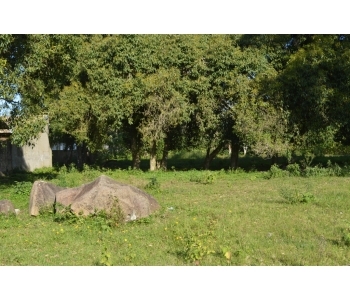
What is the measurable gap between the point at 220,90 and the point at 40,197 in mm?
14106

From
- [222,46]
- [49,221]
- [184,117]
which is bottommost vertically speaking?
[49,221]

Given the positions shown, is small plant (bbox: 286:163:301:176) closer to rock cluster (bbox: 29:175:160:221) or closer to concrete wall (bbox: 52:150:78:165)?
rock cluster (bbox: 29:175:160:221)

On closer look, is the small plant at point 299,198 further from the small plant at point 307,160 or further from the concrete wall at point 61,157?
the concrete wall at point 61,157

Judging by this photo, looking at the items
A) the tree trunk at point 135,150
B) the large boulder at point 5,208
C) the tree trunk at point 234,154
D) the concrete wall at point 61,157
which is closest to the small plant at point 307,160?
the tree trunk at point 234,154

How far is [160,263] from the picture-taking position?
6.21 m

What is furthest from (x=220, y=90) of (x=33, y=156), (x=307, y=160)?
(x=33, y=156)

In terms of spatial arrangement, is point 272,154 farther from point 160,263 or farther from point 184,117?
point 160,263

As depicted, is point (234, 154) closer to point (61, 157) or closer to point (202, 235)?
point (61, 157)

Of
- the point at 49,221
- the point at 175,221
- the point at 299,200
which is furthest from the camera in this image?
the point at 299,200

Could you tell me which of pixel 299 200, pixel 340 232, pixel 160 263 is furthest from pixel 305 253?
pixel 299 200

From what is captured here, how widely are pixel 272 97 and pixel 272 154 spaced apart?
295 centimetres

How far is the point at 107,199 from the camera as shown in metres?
9.48

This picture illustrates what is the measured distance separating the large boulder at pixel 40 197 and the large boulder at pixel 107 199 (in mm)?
531

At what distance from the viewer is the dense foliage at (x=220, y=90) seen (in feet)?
71.0
